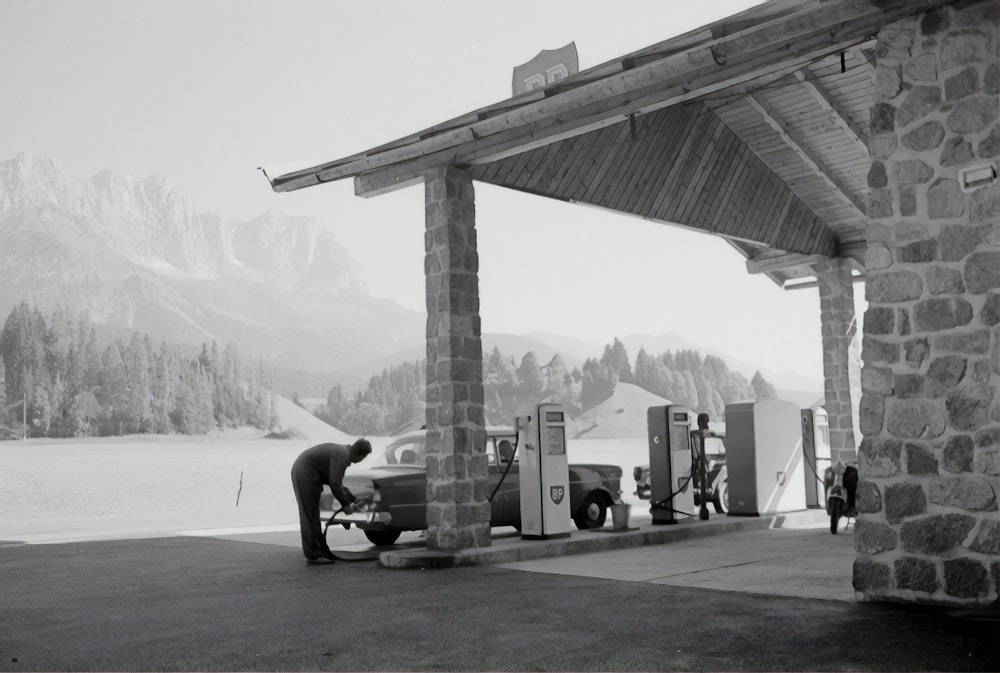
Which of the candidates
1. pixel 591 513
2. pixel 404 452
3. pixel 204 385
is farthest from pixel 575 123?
pixel 204 385

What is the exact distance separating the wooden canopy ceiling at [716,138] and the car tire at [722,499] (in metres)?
4.05

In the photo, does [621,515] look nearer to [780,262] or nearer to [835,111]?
[835,111]

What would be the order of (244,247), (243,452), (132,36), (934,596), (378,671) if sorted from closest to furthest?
(378,671) < (934,596) < (243,452) < (132,36) < (244,247)

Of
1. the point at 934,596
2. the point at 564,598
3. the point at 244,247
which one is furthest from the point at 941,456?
the point at 244,247

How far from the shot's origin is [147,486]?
133 ft

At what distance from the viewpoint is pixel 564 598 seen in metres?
8.12

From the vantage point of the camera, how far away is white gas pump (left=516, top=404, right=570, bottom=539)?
478 inches

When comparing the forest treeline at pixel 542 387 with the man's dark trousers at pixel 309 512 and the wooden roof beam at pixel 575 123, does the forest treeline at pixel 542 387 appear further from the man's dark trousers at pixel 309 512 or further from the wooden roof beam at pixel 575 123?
the man's dark trousers at pixel 309 512

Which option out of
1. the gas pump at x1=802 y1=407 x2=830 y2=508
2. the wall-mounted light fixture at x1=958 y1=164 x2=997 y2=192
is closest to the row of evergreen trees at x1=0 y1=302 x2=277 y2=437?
A: the gas pump at x1=802 y1=407 x2=830 y2=508

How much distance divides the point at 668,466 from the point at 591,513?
130 cm

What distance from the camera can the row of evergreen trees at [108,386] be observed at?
8606 cm

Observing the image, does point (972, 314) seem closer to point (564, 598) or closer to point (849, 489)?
point (564, 598)

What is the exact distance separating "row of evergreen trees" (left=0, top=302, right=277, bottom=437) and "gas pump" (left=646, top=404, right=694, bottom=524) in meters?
78.2

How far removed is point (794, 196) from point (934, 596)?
10.6 meters
